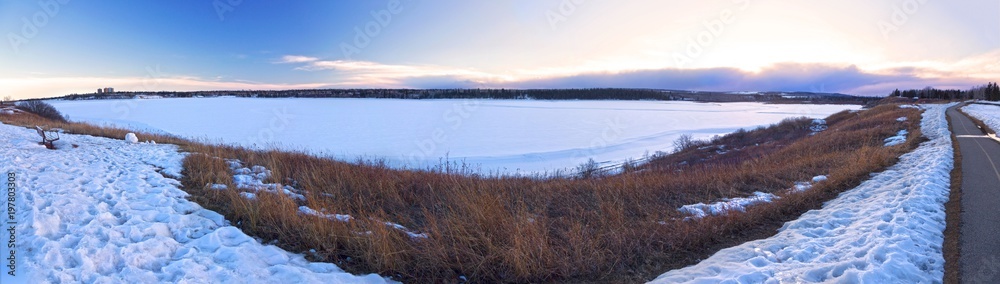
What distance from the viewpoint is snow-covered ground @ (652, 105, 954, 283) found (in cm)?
418

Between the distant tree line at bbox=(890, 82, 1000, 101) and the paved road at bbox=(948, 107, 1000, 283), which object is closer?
the paved road at bbox=(948, 107, 1000, 283)

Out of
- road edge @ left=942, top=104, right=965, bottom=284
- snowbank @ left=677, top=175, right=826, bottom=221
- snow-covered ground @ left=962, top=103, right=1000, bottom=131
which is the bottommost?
snowbank @ left=677, top=175, right=826, bottom=221

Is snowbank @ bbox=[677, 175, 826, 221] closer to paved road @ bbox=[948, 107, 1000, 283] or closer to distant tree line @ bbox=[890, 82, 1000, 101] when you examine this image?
paved road @ bbox=[948, 107, 1000, 283]

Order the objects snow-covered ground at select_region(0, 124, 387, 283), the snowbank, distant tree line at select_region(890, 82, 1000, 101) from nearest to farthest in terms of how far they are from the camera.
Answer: snow-covered ground at select_region(0, 124, 387, 283), the snowbank, distant tree line at select_region(890, 82, 1000, 101)

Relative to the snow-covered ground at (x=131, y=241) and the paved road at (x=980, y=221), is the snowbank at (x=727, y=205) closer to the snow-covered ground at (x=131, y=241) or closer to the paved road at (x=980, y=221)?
the paved road at (x=980, y=221)

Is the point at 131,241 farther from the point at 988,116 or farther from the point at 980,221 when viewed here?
the point at 988,116

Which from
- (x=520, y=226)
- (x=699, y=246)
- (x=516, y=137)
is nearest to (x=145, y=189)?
(x=520, y=226)

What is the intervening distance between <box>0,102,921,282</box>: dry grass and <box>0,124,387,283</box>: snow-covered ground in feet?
1.20

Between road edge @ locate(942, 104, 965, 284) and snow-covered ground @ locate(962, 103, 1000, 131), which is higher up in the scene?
snow-covered ground @ locate(962, 103, 1000, 131)

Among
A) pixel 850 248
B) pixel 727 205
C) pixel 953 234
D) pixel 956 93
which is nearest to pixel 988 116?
pixel 953 234

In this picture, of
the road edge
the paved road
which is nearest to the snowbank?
the road edge

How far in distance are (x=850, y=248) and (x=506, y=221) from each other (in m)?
4.05

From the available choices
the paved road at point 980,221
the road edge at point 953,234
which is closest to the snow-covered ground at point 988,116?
the paved road at point 980,221

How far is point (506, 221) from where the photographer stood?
5516 mm
